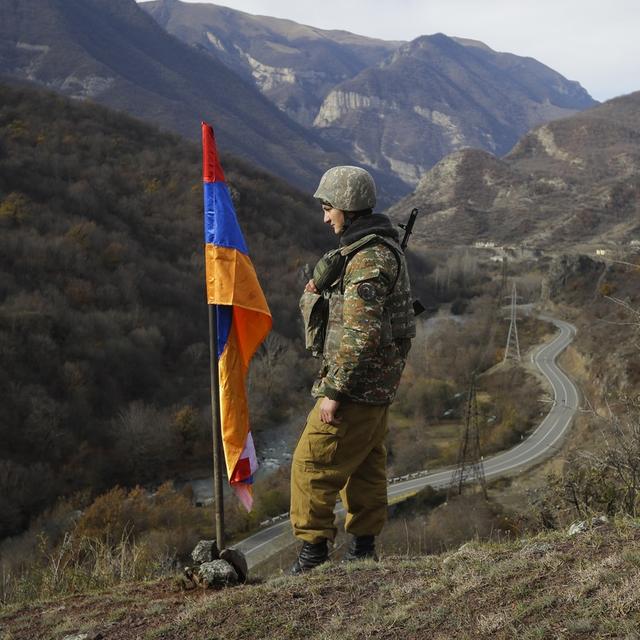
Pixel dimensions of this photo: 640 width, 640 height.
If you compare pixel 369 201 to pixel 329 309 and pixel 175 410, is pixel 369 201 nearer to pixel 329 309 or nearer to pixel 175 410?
pixel 329 309

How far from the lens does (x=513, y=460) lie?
2888 centimetres

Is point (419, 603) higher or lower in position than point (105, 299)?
higher

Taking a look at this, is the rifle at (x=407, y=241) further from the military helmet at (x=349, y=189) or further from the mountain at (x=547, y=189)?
the mountain at (x=547, y=189)

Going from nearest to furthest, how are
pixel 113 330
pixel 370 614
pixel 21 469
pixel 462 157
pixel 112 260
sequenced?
1. pixel 370 614
2. pixel 21 469
3. pixel 113 330
4. pixel 112 260
5. pixel 462 157

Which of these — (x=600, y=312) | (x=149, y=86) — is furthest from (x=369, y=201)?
(x=149, y=86)

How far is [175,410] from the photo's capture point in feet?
98.2

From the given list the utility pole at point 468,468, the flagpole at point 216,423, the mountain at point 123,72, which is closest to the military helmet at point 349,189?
the flagpole at point 216,423

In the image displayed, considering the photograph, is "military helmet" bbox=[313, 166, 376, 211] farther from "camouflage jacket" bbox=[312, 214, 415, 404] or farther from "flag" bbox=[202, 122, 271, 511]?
"flag" bbox=[202, 122, 271, 511]

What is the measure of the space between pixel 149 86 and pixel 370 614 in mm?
182847

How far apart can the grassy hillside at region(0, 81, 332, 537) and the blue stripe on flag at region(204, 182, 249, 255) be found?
64.4 ft

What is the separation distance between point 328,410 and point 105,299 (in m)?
35.1

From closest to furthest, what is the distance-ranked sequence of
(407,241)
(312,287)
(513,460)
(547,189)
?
A: (312,287)
(407,241)
(513,460)
(547,189)

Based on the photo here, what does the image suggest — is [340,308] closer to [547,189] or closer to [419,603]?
[419,603]

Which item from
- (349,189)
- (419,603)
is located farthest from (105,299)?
(419,603)
